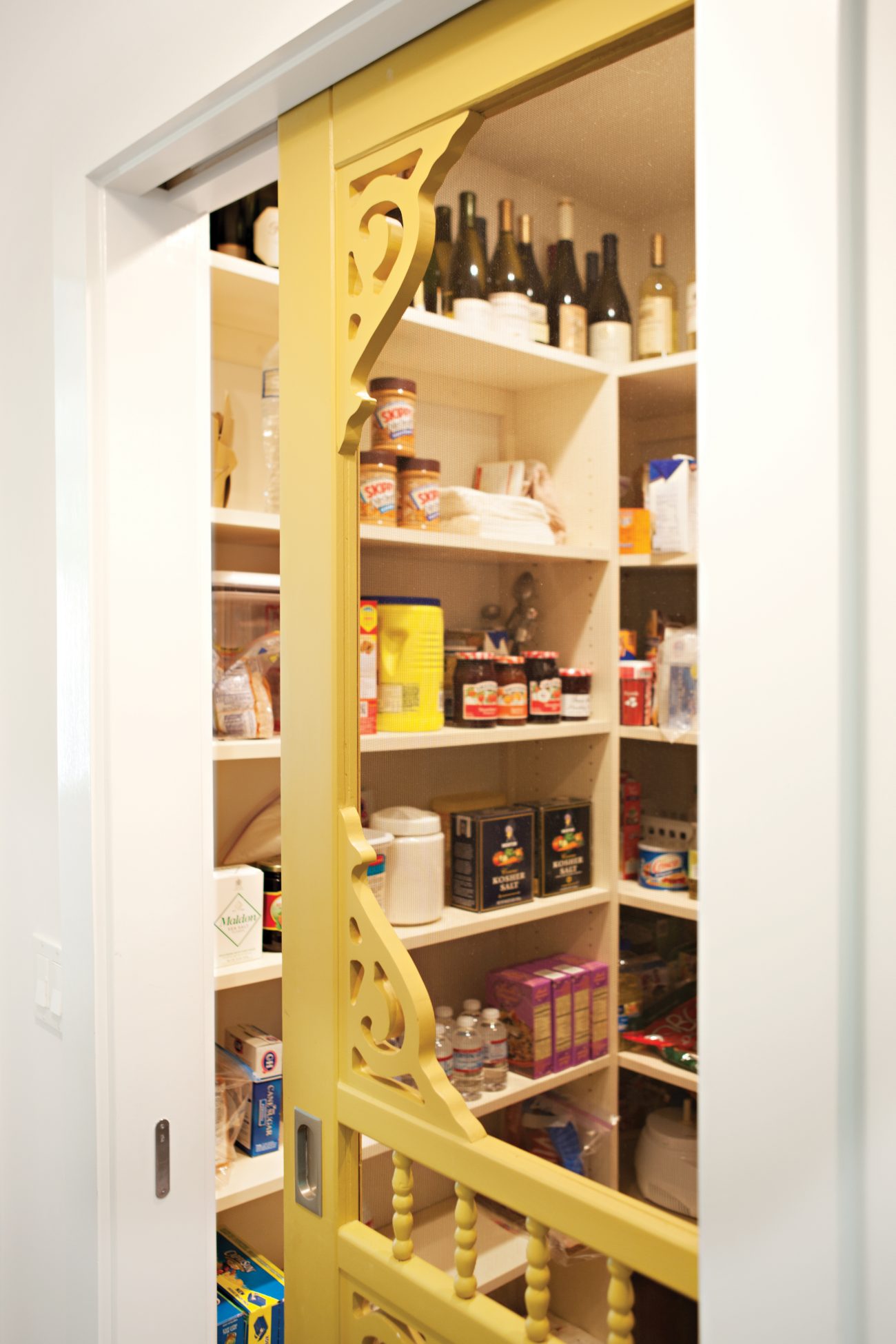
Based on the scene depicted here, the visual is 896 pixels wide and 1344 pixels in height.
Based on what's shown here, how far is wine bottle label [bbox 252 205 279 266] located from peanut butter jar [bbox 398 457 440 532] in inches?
33.4

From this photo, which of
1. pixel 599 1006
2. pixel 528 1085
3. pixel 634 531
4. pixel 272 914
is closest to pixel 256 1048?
pixel 272 914

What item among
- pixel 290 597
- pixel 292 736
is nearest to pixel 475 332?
pixel 290 597

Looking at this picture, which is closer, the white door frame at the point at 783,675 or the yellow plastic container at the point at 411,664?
the white door frame at the point at 783,675

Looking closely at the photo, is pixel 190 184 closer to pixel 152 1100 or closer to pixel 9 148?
pixel 9 148

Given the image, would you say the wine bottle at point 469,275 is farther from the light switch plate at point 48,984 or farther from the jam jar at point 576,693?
the light switch plate at point 48,984

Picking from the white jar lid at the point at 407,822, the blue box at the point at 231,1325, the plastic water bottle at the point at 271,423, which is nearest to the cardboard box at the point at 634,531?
the white jar lid at the point at 407,822

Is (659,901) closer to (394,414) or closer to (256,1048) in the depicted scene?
(394,414)

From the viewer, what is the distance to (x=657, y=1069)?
0.73 meters

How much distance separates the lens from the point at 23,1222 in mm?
1506

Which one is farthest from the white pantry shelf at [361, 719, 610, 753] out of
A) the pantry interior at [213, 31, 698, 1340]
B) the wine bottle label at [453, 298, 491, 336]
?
the wine bottle label at [453, 298, 491, 336]

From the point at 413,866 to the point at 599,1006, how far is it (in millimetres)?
237

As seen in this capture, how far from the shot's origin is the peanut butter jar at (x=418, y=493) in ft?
2.93

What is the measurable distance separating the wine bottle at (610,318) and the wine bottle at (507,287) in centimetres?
7

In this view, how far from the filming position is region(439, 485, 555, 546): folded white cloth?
80 centimetres
